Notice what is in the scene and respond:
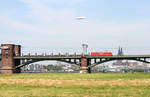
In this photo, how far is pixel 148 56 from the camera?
10281cm

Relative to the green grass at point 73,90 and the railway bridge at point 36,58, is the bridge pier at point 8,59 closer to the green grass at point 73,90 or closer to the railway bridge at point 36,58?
the railway bridge at point 36,58

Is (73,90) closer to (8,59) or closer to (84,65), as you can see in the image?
(84,65)

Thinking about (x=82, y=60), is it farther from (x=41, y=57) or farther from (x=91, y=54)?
(x=41, y=57)

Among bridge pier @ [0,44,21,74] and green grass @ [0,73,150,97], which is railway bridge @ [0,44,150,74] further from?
green grass @ [0,73,150,97]

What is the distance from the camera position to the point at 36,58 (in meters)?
117

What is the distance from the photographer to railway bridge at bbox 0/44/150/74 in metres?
108

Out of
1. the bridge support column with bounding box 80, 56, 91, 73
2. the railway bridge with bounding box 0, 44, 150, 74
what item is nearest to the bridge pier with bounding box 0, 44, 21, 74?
the railway bridge with bounding box 0, 44, 150, 74

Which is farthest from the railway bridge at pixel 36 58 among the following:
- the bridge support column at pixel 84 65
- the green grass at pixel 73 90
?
the green grass at pixel 73 90

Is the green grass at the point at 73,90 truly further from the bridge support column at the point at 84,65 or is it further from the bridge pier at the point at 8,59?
the bridge pier at the point at 8,59

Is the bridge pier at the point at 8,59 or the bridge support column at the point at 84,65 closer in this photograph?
the bridge support column at the point at 84,65

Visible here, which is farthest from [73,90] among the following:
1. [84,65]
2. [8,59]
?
[8,59]

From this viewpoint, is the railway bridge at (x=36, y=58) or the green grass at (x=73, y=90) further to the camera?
the railway bridge at (x=36, y=58)

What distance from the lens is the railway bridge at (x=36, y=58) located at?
4241 inches

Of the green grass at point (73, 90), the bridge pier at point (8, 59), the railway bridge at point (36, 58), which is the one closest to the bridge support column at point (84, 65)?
the railway bridge at point (36, 58)
